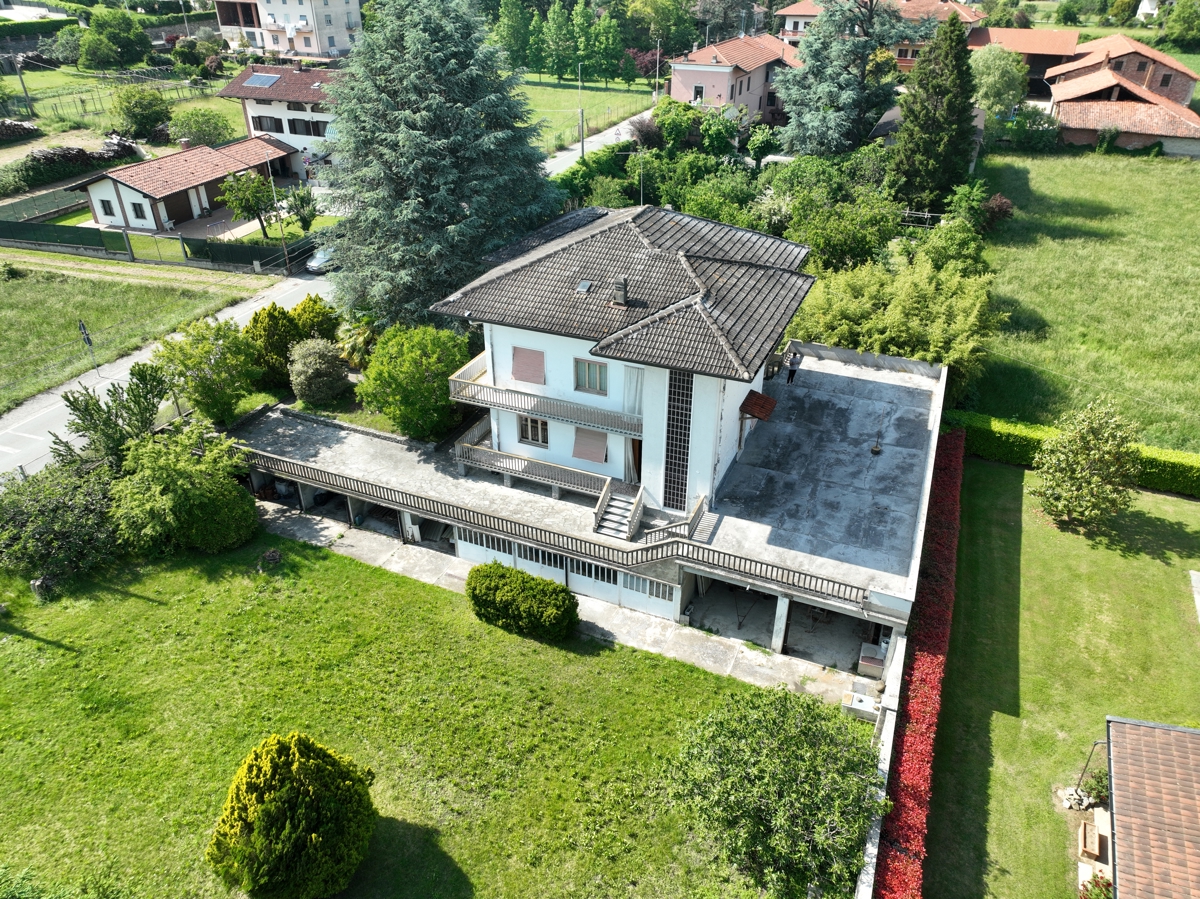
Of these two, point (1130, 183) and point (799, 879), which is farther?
point (1130, 183)

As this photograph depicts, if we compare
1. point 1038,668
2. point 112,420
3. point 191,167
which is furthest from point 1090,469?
point 191,167

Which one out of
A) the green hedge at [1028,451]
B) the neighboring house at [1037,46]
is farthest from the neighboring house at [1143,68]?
the green hedge at [1028,451]

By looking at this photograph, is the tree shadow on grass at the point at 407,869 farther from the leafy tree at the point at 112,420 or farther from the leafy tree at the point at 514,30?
the leafy tree at the point at 514,30

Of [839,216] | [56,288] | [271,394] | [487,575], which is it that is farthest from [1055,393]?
[56,288]

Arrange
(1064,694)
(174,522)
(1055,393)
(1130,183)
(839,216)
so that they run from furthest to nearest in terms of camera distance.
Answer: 1. (1130,183)
2. (839,216)
3. (1055,393)
4. (174,522)
5. (1064,694)

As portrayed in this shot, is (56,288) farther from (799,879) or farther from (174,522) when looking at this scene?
(799,879)

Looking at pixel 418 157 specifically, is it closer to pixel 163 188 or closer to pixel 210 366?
pixel 210 366

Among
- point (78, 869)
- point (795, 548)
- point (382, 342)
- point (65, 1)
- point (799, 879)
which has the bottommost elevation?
point (78, 869)
